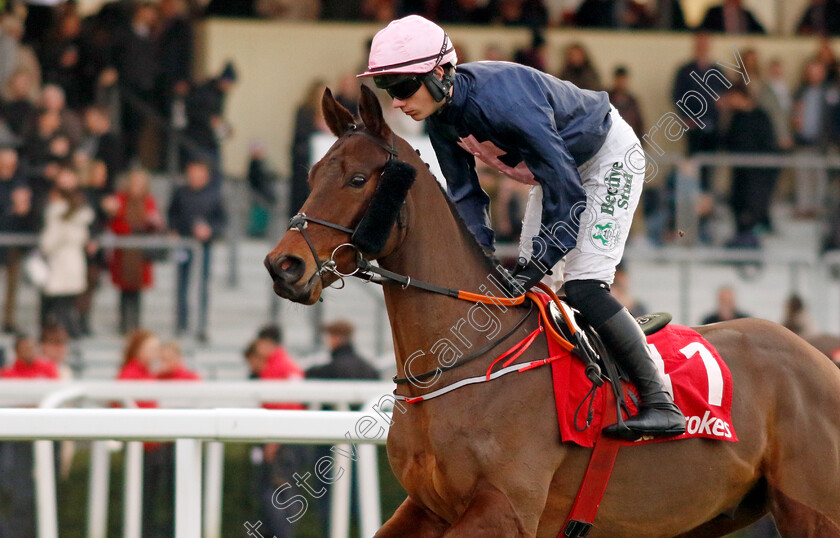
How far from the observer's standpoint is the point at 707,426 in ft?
12.8

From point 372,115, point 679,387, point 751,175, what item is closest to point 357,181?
point 372,115

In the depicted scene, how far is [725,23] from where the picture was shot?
518 inches

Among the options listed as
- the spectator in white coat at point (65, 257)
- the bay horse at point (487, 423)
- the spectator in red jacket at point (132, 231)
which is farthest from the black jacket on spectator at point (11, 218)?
the bay horse at point (487, 423)

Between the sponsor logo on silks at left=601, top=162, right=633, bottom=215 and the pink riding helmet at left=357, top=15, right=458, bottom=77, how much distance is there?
0.79 metres

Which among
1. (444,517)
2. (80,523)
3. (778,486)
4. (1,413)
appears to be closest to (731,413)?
(778,486)

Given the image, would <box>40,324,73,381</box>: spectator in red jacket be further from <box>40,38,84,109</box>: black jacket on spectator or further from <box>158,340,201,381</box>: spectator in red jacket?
<box>40,38,84,109</box>: black jacket on spectator

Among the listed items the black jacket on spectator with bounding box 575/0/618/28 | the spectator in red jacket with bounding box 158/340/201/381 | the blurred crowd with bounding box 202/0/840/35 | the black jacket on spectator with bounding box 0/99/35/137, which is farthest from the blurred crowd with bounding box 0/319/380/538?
the black jacket on spectator with bounding box 575/0/618/28

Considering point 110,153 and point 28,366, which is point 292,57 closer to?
point 110,153

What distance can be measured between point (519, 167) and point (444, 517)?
1.21 meters

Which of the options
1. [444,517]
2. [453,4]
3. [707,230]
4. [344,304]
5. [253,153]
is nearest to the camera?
[444,517]

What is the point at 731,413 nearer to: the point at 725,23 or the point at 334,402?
the point at 334,402

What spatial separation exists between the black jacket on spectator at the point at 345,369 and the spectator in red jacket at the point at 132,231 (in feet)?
8.39

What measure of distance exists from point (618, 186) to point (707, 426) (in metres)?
Answer: 0.87

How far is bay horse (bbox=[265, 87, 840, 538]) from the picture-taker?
3.46 meters
